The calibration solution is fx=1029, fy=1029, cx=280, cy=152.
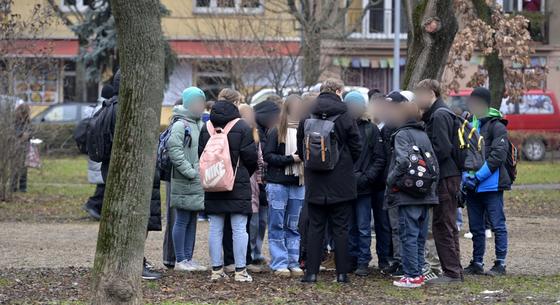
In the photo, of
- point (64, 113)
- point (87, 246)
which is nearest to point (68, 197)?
Result: point (87, 246)

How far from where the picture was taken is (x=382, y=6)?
40.7 metres

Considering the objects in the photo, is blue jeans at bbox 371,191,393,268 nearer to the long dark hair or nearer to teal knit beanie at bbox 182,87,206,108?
the long dark hair

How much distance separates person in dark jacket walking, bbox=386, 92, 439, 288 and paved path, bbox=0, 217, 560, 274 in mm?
1782

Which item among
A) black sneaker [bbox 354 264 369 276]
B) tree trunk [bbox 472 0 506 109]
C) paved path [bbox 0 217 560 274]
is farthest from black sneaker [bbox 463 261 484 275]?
tree trunk [bbox 472 0 506 109]

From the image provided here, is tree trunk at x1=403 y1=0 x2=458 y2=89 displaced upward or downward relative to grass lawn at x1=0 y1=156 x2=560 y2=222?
upward

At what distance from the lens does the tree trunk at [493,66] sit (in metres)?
19.1

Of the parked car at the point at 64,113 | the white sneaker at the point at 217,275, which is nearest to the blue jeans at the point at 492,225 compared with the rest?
the white sneaker at the point at 217,275

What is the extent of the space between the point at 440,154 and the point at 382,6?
31546mm

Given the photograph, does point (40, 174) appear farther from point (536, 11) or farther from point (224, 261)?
point (536, 11)

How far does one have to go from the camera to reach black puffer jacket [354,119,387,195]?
1050 centimetres

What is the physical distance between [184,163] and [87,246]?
3.30 meters

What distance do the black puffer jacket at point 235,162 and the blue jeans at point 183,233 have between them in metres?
0.56

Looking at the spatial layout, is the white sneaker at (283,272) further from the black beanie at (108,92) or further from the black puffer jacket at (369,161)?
the black beanie at (108,92)

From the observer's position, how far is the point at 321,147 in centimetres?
968
